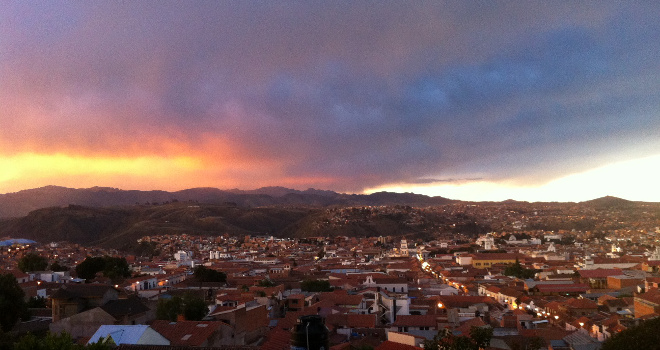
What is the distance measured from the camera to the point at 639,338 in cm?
1234

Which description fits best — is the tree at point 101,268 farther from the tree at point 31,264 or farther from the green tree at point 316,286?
the green tree at point 316,286

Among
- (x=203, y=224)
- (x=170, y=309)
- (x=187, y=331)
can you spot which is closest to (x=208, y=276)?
(x=170, y=309)

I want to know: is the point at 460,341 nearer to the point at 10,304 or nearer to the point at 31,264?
the point at 10,304

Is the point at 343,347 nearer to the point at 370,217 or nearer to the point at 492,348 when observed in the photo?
the point at 492,348

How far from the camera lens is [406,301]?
25.8m

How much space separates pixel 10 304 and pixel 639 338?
23.0m

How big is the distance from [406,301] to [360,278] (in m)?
11.3

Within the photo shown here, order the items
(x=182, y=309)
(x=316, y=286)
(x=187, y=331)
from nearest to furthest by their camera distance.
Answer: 1. (x=187, y=331)
2. (x=182, y=309)
3. (x=316, y=286)

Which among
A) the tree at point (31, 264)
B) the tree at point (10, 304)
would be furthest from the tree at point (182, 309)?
the tree at point (31, 264)

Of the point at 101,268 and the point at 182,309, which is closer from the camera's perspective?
the point at 182,309

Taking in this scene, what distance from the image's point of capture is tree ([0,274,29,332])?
2022 centimetres

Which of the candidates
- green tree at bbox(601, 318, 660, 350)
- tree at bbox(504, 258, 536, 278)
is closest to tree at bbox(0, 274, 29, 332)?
green tree at bbox(601, 318, 660, 350)

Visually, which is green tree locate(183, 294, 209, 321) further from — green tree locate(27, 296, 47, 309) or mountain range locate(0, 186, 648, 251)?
mountain range locate(0, 186, 648, 251)

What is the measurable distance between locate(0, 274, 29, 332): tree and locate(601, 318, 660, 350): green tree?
71.7 ft
